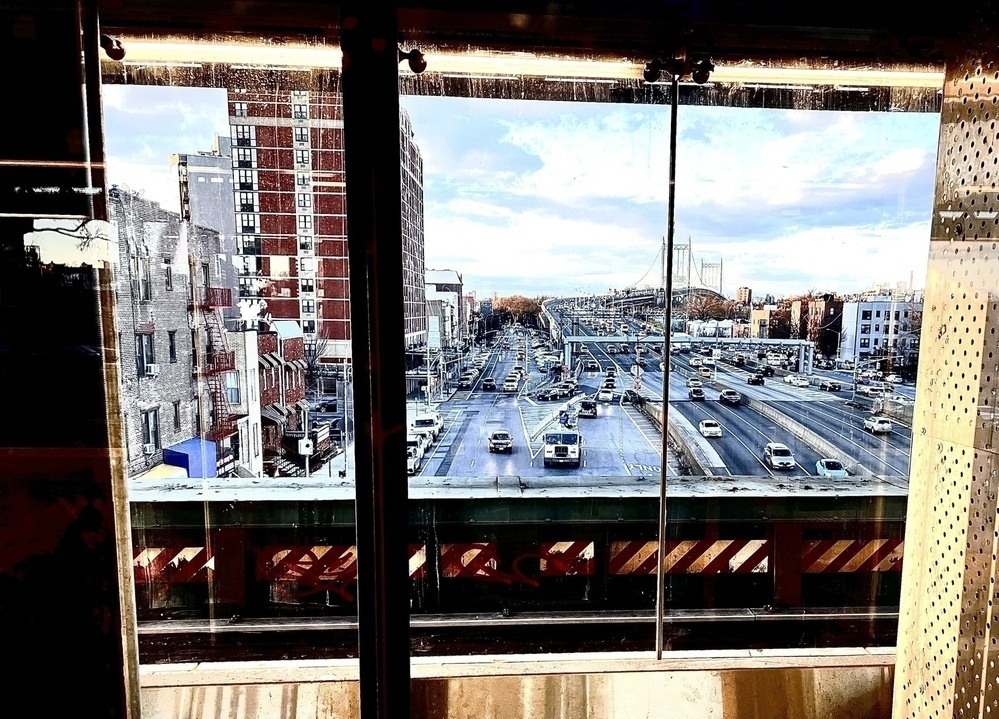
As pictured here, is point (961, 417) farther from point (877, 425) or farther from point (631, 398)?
point (877, 425)

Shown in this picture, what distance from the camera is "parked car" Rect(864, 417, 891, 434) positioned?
214cm

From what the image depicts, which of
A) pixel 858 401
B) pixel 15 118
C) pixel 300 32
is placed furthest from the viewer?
pixel 858 401

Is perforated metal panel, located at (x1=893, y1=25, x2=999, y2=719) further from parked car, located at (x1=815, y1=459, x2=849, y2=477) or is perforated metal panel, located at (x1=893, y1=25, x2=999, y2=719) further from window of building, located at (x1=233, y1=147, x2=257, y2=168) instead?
window of building, located at (x1=233, y1=147, x2=257, y2=168)

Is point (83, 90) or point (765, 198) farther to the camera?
point (765, 198)

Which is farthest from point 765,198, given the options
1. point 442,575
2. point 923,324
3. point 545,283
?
point 442,575

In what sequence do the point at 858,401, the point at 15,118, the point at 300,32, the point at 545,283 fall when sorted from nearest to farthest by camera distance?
the point at 15,118 → the point at 300,32 → the point at 545,283 → the point at 858,401

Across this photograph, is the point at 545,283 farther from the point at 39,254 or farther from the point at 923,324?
the point at 39,254

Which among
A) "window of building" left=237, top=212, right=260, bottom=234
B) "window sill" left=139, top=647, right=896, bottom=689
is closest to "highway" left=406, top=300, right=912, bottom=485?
"window sill" left=139, top=647, right=896, bottom=689

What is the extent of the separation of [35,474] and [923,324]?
2.24 meters

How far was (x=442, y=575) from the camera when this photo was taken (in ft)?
7.55

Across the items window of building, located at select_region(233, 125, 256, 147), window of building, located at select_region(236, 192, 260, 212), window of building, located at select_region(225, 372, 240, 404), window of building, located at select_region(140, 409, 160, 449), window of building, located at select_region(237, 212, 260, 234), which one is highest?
window of building, located at select_region(233, 125, 256, 147)

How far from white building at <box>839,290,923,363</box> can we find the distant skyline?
8cm

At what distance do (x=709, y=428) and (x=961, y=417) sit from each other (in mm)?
1459

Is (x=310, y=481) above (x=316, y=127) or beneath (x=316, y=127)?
beneath
